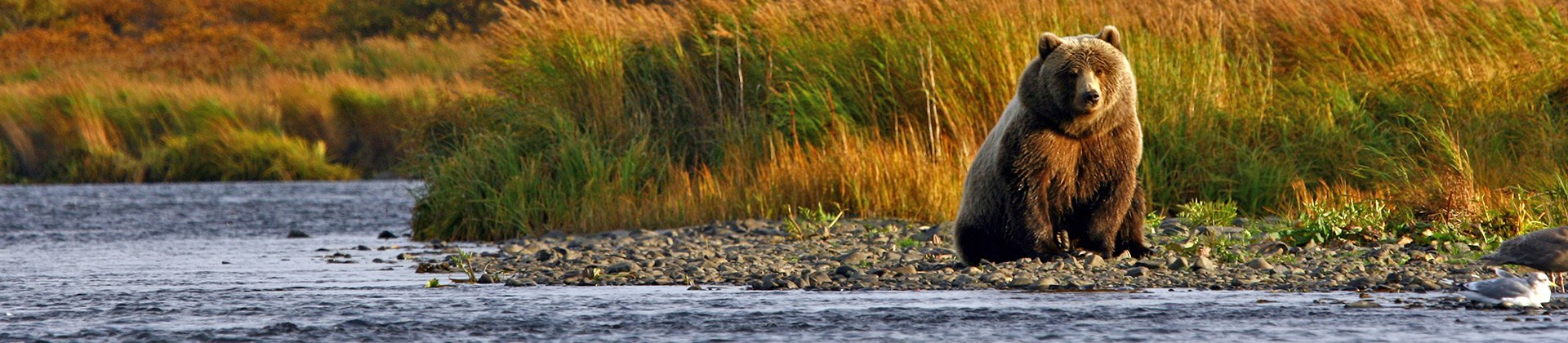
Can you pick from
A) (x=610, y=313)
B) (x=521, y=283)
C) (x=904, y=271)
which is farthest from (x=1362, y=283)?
(x=521, y=283)

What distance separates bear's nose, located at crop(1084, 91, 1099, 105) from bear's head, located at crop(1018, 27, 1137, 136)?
3 cm

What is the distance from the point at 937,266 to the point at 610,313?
1.81 m

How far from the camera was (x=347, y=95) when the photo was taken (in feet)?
73.8

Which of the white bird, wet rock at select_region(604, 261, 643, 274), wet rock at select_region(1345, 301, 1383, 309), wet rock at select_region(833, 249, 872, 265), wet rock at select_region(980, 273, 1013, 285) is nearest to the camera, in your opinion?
the white bird

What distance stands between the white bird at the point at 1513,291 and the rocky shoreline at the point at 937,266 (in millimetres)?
91

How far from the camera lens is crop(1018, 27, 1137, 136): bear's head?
23.8ft

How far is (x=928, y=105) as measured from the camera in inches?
402

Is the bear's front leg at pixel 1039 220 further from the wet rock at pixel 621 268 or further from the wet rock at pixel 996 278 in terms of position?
the wet rock at pixel 621 268

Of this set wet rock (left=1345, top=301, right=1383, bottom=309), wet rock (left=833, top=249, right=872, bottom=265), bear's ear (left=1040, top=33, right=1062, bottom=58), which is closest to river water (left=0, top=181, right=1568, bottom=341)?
wet rock (left=1345, top=301, right=1383, bottom=309)

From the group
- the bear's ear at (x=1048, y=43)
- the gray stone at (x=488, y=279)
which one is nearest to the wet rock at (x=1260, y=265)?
the bear's ear at (x=1048, y=43)

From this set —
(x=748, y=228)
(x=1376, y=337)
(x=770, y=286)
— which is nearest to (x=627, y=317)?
(x=770, y=286)

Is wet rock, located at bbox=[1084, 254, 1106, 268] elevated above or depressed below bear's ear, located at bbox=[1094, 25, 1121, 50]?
below

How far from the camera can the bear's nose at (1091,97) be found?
710 cm

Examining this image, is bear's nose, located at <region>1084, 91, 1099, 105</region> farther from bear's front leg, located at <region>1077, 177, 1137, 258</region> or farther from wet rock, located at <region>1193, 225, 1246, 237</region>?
wet rock, located at <region>1193, 225, 1246, 237</region>
